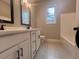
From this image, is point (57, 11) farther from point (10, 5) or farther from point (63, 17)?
point (10, 5)

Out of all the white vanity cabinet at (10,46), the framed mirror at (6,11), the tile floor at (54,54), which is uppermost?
A: the framed mirror at (6,11)

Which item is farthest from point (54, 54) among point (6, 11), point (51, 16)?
point (51, 16)

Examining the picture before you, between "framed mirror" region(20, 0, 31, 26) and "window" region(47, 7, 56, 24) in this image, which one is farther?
"window" region(47, 7, 56, 24)

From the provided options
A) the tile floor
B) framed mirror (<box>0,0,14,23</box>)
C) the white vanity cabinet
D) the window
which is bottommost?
the tile floor

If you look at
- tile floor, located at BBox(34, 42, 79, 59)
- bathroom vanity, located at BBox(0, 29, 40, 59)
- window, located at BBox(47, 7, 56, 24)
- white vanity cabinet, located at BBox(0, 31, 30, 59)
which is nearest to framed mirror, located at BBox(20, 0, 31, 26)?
tile floor, located at BBox(34, 42, 79, 59)

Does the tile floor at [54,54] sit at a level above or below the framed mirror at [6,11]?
below

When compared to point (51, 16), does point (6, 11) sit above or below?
below

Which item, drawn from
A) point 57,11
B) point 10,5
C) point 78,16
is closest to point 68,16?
point 57,11

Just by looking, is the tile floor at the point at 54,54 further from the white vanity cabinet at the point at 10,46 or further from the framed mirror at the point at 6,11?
the white vanity cabinet at the point at 10,46

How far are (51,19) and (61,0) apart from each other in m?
1.41

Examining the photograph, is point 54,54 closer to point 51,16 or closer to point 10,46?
Answer: point 10,46

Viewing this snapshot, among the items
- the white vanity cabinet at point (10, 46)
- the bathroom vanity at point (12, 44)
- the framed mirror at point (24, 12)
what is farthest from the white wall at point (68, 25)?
the white vanity cabinet at point (10, 46)

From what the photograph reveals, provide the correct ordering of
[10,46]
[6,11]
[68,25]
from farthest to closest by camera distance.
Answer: [68,25] → [6,11] → [10,46]

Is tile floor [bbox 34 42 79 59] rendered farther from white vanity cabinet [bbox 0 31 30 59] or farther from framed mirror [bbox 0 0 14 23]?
white vanity cabinet [bbox 0 31 30 59]
